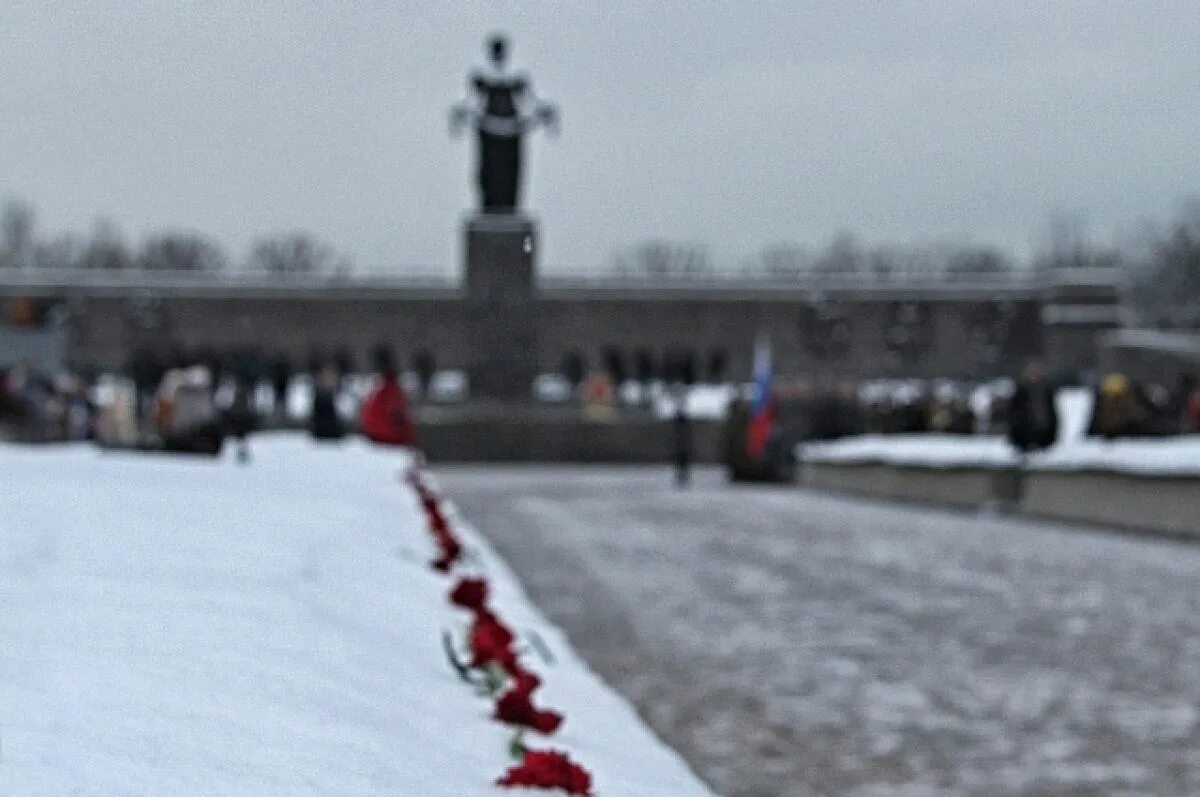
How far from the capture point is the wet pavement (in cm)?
766

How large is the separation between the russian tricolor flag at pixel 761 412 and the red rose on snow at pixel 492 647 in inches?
1027

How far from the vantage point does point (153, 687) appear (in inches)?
156

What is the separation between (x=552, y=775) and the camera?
3768mm

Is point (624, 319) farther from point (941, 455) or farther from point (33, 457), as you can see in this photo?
point (33, 457)

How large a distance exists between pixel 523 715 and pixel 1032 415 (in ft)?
69.6

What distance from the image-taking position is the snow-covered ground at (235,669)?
11.1ft

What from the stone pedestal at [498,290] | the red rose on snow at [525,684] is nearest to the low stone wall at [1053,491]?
the stone pedestal at [498,290]

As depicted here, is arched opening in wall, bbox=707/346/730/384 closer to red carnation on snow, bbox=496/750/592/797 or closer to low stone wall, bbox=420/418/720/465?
low stone wall, bbox=420/418/720/465

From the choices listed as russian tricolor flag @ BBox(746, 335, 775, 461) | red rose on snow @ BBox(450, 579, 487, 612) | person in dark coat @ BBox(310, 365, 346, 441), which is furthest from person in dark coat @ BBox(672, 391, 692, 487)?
red rose on snow @ BBox(450, 579, 487, 612)

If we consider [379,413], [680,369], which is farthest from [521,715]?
[680,369]

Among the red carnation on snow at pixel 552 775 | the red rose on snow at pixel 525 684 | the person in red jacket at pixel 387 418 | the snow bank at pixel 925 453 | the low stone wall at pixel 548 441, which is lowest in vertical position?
the low stone wall at pixel 548 441

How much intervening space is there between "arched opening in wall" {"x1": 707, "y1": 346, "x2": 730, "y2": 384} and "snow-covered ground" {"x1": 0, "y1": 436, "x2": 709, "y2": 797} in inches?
2170

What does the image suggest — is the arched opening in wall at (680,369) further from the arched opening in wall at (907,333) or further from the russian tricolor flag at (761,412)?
the russian tricolor flag at (761,412)

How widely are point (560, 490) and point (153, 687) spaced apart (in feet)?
87.8
